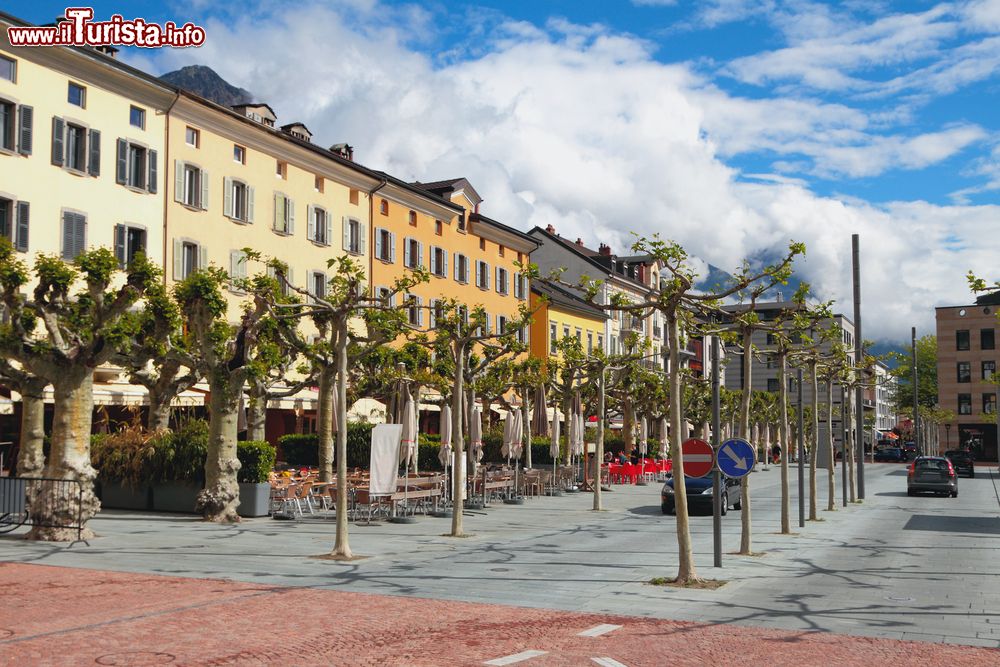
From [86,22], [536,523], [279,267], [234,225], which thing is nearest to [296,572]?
[536,523]

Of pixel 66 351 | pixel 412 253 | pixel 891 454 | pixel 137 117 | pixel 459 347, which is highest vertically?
pixel 137 117

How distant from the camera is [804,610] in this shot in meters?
12.8

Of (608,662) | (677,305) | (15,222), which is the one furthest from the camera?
(15,222)

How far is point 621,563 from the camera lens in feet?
57.9

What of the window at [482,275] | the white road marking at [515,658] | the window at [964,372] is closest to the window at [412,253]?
the window at [482,275]

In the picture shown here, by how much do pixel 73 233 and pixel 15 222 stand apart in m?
2.45

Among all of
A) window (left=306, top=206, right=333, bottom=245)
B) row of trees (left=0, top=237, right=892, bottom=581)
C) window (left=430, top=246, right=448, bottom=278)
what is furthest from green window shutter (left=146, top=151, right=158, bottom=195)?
window (left=430, top=246, right=448, bottom=278)

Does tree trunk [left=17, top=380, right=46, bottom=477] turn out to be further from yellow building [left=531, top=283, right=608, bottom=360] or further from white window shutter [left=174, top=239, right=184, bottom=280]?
yellow building [left=531, top=283, right=608, bottom=360]

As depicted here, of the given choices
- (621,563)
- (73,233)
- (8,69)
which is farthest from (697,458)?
(8,69)

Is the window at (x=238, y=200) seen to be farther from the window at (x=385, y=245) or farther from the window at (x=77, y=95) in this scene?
the window at (x=385, y=245)

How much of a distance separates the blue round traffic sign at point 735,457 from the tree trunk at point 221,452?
11.8 meters

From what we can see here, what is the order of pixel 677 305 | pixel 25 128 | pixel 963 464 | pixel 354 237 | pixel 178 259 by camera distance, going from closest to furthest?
1. pixel 677 305
2. pixel 25 128
3. pixel 178 259
4. pixel 354 237
5. pixel 963 464

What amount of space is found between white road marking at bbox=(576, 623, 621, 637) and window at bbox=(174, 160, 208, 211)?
32.9m

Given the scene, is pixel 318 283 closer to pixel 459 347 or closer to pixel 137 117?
pixel 137 117
